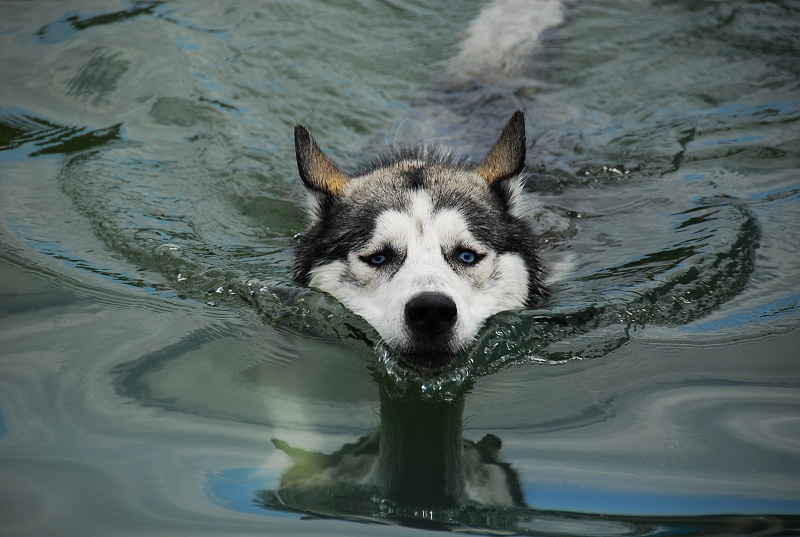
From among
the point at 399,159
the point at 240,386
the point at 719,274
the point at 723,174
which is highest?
the point at 723,174

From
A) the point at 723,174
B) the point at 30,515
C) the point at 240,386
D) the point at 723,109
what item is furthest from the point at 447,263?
the point at 723,109

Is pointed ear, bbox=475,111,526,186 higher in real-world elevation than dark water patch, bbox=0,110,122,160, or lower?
lower

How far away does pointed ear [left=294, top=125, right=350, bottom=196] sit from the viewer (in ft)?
17.7

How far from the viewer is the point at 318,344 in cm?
475

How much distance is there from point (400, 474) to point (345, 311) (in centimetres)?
147

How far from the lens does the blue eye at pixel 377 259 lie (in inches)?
187

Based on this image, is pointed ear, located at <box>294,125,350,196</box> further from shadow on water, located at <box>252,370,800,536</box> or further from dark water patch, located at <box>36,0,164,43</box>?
dark water patch, located at <box>36,0,164,43</box>

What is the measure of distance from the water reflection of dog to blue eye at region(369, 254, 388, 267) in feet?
3.69

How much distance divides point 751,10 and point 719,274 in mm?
5348

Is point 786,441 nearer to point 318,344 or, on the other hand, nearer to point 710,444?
point 710,444

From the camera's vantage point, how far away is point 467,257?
481cm

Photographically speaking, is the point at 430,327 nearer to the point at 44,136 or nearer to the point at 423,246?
the point at 423,246

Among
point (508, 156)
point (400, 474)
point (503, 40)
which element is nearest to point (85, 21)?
point (503, 40)

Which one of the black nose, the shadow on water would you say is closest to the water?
the shadow on water
